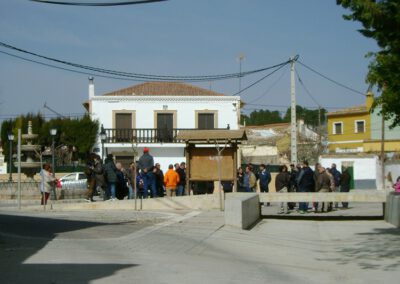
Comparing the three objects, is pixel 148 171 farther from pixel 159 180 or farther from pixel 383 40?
pixel 383 40

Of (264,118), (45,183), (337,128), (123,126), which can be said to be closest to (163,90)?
(123,126)

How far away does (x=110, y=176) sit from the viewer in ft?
73.8

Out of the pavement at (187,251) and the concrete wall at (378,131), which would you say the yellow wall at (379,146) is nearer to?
the concrete wall at (378,131)

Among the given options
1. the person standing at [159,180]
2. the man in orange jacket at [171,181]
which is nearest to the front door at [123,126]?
the person standing at [159,180]

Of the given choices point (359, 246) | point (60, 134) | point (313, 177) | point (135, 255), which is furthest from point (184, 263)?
point (60, 134)

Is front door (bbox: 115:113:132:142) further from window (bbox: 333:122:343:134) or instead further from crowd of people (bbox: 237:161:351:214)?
window (bbox: 333:122:343:134)

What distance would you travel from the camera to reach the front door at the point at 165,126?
50656 mm

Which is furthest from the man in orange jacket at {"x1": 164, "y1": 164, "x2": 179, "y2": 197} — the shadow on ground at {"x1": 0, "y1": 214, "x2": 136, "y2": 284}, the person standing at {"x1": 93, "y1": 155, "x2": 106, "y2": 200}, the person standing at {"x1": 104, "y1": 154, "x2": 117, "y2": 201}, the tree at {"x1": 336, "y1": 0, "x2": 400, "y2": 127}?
the tree at {"x1": 336, "y1": 0, "x2": 400, "y2": 127}

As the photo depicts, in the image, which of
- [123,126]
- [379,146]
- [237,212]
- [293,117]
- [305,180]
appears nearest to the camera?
[237,212]

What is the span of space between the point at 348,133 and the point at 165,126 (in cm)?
2617

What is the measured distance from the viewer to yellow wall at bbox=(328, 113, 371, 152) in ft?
226

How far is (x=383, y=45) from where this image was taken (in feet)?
37.7

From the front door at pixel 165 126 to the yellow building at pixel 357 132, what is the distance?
21.7 meters

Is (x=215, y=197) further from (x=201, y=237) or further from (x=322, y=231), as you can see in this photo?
(x=201, y=237)
